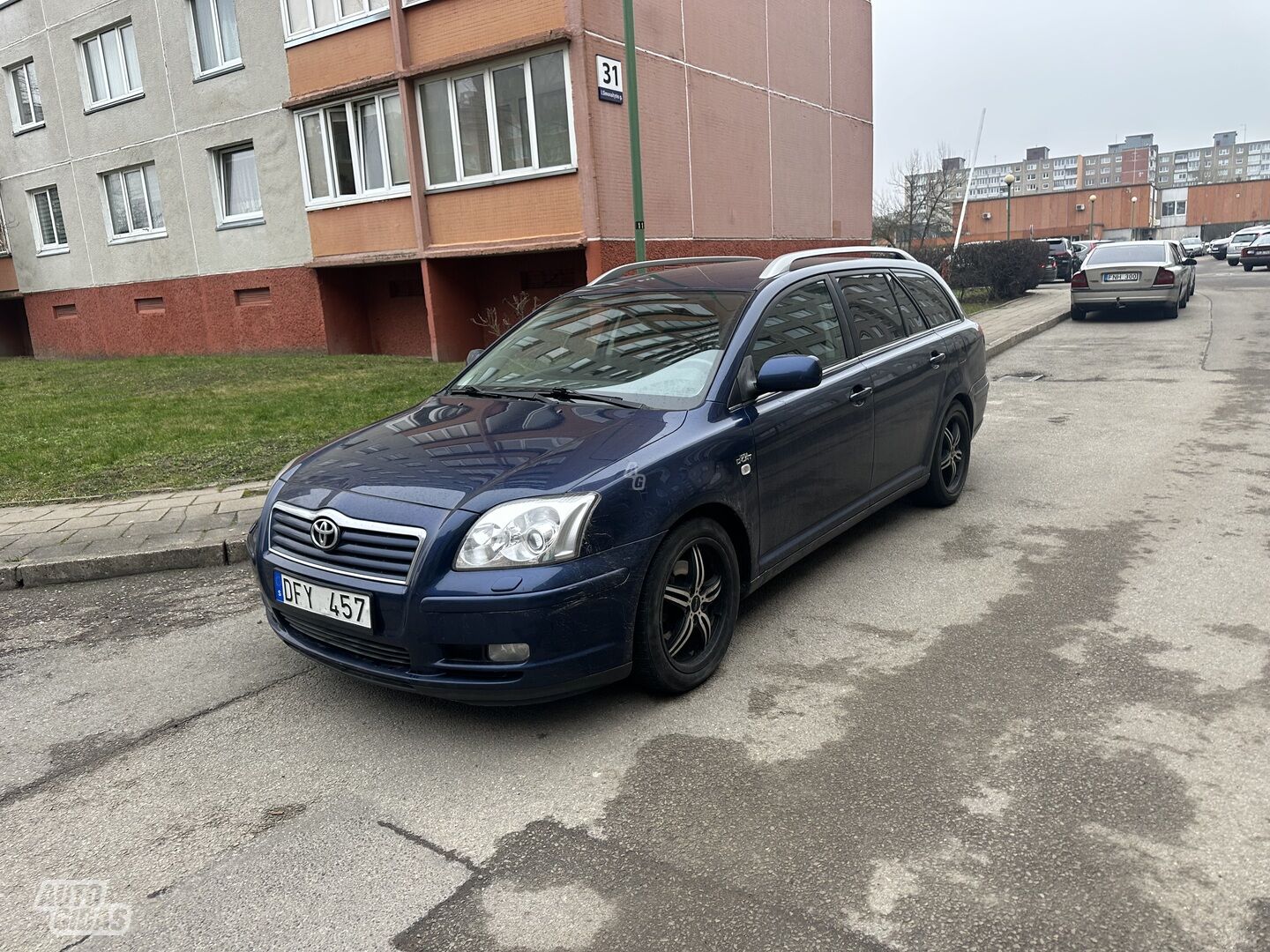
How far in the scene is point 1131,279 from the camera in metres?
17.9

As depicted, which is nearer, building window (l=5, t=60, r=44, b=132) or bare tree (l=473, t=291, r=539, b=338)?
bare tree (l=473, t=291, r=539, b=338)

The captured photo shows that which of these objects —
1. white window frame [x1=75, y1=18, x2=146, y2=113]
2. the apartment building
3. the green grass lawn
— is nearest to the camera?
the green grass lawn

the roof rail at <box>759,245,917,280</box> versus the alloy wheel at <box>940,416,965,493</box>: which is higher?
the roof rail at <box>759,245,917,280</box>

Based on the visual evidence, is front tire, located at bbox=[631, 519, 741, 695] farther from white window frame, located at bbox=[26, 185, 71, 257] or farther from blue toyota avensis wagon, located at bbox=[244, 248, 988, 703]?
white window frame, located at bbox=[26, 185, 71, 257]

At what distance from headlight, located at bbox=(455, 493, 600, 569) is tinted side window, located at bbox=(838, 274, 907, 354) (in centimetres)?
254

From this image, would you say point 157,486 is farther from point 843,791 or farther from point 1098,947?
point 1098,947

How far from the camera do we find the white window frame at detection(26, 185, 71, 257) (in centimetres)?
2130

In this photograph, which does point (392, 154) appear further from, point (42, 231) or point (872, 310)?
point (42, 231)

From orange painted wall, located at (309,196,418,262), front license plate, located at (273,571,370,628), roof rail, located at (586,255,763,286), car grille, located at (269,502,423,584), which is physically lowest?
front license plate, located at (273,571,370,628)

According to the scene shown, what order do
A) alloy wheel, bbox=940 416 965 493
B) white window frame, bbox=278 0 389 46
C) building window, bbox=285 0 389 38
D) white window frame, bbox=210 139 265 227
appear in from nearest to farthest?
alloy wheel, bbox=940 416 965 493
white window frame, bbox=278 0 389 46
building window, bbox=285 0 389 38
white window frame, bbox=210 139 265 227

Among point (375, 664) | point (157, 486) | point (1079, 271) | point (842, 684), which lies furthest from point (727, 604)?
point (1079, 271)

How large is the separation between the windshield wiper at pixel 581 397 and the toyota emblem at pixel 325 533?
127cm

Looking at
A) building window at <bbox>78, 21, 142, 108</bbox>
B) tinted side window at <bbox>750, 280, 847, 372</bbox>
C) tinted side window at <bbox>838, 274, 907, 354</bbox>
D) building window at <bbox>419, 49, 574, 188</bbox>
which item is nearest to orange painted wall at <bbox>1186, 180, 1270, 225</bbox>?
building window at <bbox>419, 49, 574, 188</bbox>

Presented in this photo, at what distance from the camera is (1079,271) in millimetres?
18453
